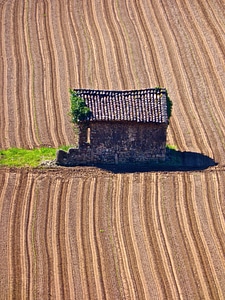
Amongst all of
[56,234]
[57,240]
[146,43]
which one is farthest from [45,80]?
[57,240]

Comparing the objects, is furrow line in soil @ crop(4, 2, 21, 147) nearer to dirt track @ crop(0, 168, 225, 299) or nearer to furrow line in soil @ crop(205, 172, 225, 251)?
dirt track @ crop(0, 168, 225, 299)

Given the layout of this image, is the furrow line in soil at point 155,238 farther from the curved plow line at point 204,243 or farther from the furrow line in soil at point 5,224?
the furrow line in soil at point 5,224

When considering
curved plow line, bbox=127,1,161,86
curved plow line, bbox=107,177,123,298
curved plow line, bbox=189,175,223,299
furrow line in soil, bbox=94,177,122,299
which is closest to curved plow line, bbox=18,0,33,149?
furrow line in soil, bbox=94,177,122,299

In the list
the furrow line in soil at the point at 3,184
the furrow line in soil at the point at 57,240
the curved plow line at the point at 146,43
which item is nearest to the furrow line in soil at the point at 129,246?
the furrow line in soil at the point at 57,240

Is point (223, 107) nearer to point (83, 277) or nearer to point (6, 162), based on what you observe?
point (6, 162)

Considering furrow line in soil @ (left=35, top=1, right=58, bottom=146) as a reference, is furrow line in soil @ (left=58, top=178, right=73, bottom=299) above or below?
below

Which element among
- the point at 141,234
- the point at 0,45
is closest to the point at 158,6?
the point at 0,45
